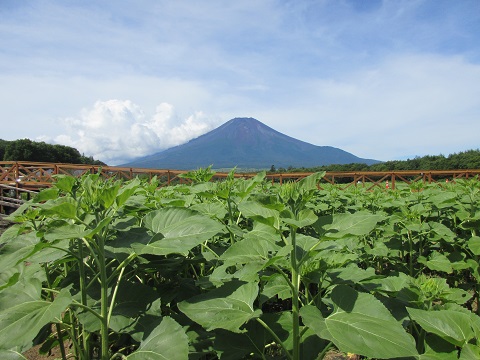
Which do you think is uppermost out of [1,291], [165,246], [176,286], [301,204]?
[301,204]

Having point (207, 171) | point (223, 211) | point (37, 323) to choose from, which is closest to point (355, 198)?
point (207, 171)

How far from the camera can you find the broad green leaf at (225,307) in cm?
133

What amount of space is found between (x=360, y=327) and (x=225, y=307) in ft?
1.76

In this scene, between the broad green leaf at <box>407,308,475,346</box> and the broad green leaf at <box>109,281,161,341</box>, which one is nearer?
the broad green leaf at <box>407,308,475,346</box>

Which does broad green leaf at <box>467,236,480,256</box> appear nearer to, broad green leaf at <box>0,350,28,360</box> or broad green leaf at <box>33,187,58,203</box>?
broad green leaf at <box>33,187,58,203</box>

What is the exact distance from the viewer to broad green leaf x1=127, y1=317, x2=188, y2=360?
1272 mm

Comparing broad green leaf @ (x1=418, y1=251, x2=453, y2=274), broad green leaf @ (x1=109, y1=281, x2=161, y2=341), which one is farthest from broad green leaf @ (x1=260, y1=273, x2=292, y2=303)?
broad green leaf @ (x1=418, y1=251, x2=453, y2=274)

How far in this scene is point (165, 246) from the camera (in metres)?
1.39

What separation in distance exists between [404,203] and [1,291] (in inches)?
A: 170

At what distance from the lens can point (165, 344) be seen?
1.32 meters

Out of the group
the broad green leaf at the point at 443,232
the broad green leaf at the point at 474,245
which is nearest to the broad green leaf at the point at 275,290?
the broad green leaf at the point at 474,245

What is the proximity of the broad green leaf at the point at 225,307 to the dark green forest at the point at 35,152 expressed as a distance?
5361cm

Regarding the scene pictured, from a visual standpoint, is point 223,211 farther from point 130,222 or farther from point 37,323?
point 37,323

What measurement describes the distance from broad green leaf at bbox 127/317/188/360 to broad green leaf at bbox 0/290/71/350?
35 cm
